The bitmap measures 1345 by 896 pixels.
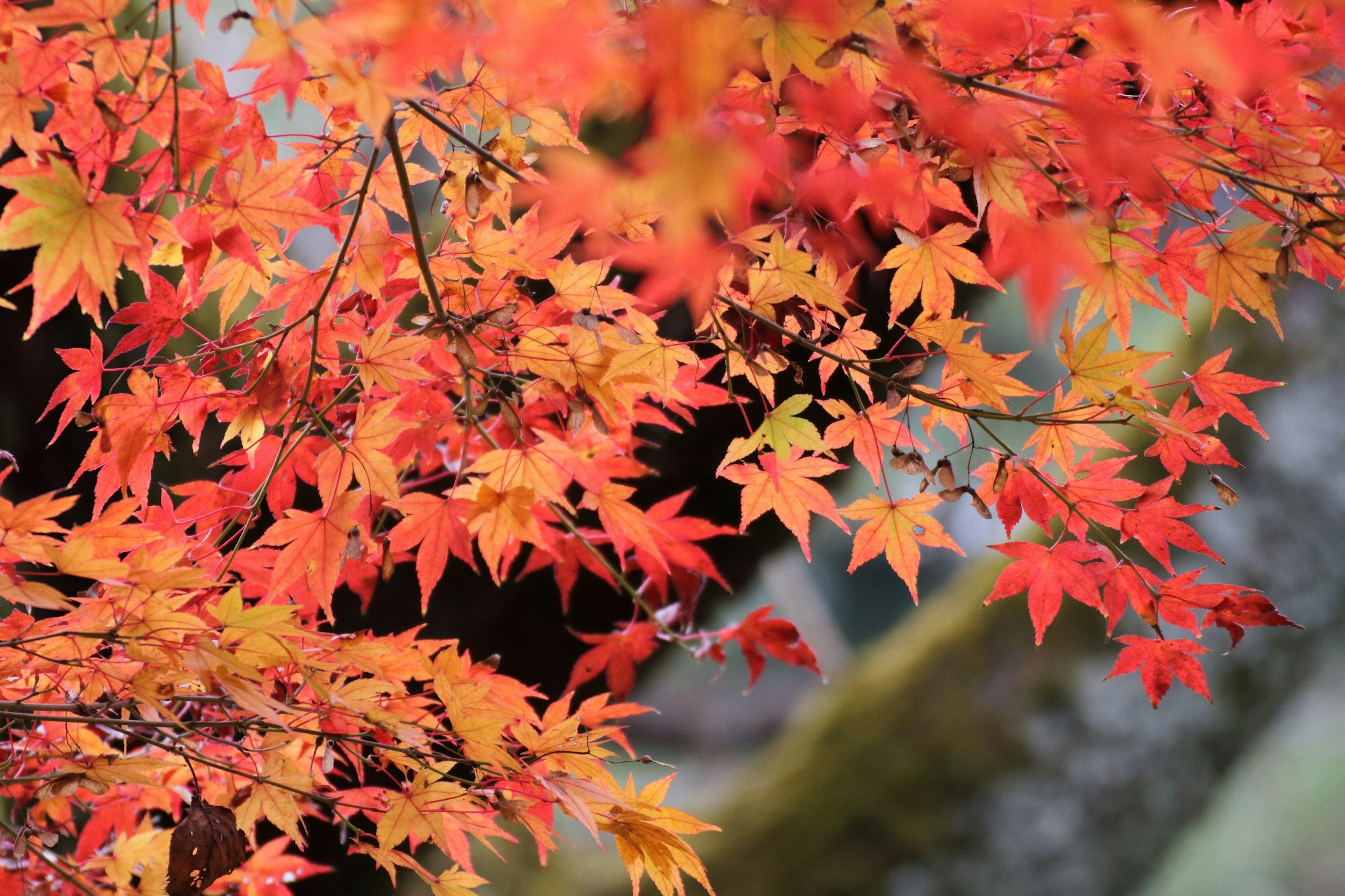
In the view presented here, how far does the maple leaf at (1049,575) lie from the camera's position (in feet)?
2.65

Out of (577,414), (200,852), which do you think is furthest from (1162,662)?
(200,852)

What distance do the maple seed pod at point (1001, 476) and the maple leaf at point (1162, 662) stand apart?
0.19m

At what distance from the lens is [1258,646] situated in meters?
1.71

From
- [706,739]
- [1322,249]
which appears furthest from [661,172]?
[706,739]

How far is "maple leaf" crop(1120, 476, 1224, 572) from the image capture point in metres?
0.79

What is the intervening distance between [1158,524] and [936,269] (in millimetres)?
304

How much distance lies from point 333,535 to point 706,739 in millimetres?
5271

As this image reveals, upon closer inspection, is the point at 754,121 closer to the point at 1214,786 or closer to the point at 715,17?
the point at 715,17

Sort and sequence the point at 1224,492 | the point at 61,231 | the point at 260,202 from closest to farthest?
the point at 61,231 → the point at 260,202 → the point at 1224,492

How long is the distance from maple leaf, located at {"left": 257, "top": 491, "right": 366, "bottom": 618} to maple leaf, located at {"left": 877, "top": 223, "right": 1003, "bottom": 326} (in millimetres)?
477

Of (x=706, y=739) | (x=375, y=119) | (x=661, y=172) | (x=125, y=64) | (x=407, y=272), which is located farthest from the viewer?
(x=706, y=739)

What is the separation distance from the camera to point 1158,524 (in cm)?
81

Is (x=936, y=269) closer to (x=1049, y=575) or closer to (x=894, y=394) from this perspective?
(x=894, y=394)

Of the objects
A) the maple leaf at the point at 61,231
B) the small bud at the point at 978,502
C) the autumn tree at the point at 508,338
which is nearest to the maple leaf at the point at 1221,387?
the autumn tree at the point at 508,338
